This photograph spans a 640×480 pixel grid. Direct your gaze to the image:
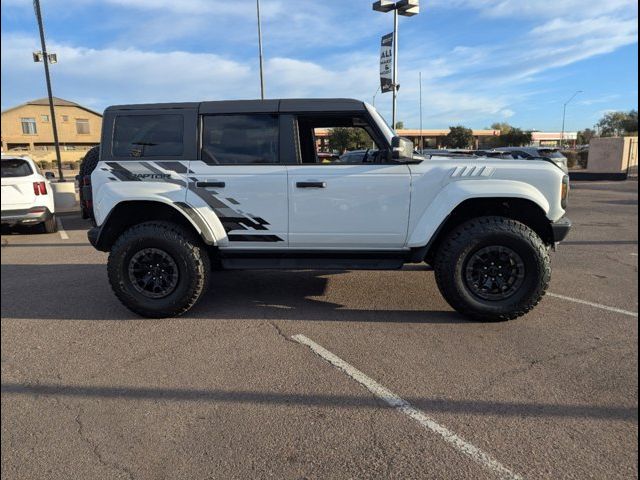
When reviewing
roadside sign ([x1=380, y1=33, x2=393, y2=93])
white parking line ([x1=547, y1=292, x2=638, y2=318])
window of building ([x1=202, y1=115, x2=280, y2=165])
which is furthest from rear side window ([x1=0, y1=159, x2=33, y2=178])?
roadside sign ([x1=380, y1=33, x2=393, y2=93])

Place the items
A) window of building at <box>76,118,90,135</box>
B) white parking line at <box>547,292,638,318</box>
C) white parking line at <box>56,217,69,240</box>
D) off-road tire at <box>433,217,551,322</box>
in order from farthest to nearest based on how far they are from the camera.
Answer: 1. window of building at <box>76,118,90,135</box>
2. white parking line at <box>56,217,69,240</box>
3. white parking line at <box>547,292,638,318</box>
4. off-road tire at <box>433,217,551,322</box>

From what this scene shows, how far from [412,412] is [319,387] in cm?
64

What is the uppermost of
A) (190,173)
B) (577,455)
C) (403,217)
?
(190,173)

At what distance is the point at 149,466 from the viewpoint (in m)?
2.24

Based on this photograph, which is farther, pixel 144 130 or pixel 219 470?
pixel 144 130

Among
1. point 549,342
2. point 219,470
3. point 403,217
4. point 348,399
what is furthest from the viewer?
point 403,217

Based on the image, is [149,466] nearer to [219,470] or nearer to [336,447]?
[219,470]

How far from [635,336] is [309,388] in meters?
2.84

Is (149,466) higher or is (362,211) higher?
(362,211)

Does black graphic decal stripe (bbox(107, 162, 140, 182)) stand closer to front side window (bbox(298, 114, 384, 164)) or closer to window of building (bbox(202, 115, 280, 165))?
window of building (bbox(202, 115, 280, 165))

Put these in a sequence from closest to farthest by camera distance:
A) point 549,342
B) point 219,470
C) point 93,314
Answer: point 219,470 < point 549,342 < point 93,314

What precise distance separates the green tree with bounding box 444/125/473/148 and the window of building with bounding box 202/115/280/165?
6973 centimetres

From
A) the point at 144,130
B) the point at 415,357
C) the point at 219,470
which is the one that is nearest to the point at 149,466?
the point at 219,470

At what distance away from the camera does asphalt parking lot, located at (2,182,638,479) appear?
2.28 m
